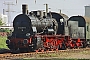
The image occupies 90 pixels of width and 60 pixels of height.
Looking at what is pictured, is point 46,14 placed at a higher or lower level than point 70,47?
higher

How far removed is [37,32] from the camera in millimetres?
25000

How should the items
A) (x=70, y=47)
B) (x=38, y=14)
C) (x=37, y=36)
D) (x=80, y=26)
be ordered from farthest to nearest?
(x=80, y=26), (x=70, y=47), (x=38, y=14), (x=37, y=36)

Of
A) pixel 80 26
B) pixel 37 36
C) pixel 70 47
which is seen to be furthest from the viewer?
pixel 80 26

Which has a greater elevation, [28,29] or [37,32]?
[28,29]

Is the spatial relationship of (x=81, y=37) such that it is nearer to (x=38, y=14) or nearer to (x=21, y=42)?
(x=38, y=14)

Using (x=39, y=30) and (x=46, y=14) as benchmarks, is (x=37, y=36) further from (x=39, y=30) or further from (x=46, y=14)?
(x=46, y=14)

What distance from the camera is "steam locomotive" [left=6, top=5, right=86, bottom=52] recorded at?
2383 cm

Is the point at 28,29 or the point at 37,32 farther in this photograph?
the point at 37,32

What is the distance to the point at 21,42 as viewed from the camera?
23.8 meters

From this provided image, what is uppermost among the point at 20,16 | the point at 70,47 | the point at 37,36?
the point at 20,16

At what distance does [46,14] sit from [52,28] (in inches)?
67.1

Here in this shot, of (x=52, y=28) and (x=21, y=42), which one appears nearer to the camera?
(x=21, y=42)

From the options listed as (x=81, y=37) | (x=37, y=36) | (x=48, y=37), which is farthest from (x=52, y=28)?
(x=81, y=37)

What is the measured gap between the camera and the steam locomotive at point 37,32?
78.2 ft
